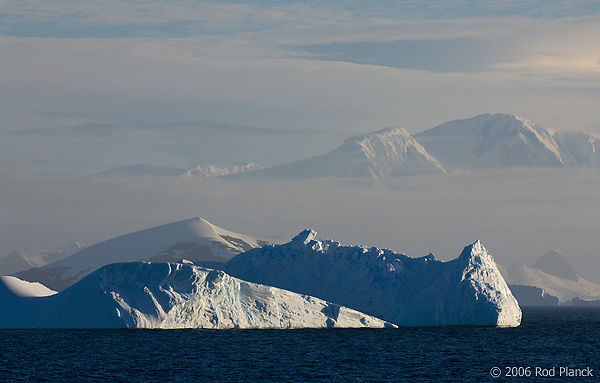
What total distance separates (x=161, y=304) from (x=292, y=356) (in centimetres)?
1312

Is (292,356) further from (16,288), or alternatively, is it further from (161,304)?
(16,288)

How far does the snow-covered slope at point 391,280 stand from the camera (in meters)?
77.7

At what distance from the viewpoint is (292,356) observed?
57.8 meters

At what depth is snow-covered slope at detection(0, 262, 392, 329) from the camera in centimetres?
6550

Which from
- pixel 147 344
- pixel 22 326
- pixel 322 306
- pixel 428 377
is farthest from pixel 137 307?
pixel 428 377

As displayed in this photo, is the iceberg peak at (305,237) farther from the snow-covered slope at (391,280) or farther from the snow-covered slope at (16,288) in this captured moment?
the snow-covered slope at (16,288)

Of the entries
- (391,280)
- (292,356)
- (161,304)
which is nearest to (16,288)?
(161,304)

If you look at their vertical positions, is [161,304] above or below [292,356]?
above

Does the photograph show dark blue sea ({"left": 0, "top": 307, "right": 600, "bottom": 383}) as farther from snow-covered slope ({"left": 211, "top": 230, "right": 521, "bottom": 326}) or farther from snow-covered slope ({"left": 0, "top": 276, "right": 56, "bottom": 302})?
snow-covered slope ({"left": 0, "top": 276, "right": 56, "bottom": 302})

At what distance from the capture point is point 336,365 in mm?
53156

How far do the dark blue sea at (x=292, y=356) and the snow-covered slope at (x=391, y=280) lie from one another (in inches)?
95.0

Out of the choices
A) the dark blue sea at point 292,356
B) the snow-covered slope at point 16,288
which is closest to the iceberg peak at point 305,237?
the dark blue sea at point 292,356

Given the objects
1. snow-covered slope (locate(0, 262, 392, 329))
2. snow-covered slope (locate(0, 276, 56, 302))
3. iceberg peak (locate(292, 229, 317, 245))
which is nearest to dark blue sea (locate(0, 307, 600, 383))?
snow-covered slope (locate(0, 262, 392, 329))

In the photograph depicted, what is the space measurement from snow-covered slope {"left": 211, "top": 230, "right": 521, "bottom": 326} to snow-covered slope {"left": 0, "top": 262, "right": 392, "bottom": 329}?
10261mm
